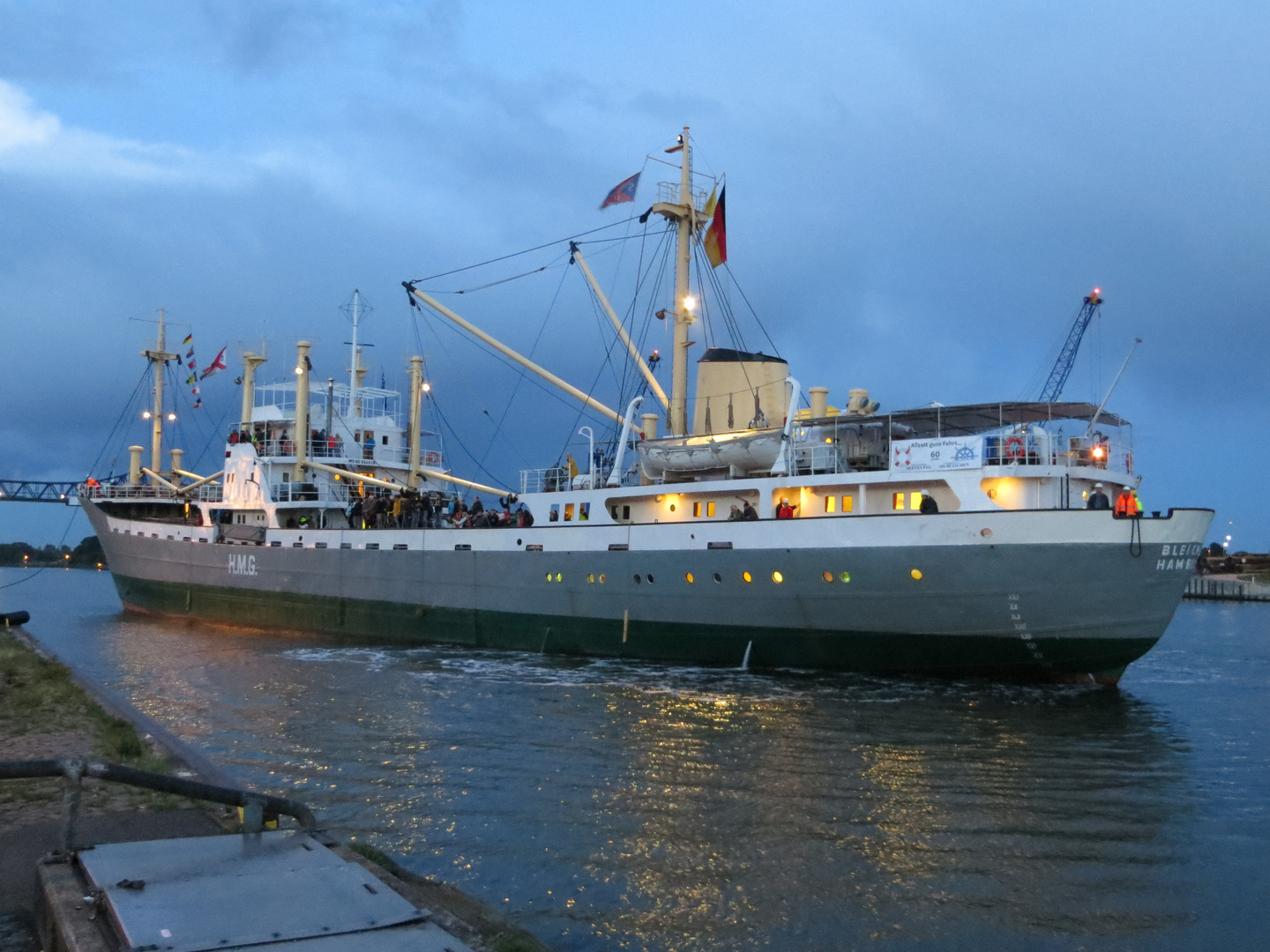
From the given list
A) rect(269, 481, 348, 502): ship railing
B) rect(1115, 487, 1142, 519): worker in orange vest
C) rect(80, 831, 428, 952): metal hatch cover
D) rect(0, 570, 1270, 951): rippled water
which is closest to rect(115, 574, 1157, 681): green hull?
rect(0, 570, 1270, 951): rippled water

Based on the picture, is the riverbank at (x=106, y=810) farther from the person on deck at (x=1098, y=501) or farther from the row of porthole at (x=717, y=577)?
the person on deck at (x=1098, y=501)

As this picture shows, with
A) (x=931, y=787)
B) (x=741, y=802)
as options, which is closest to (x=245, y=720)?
(x=741, y=802)

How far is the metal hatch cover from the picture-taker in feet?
16.0

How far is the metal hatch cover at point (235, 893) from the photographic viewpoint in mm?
4867

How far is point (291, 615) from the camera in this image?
114 ft

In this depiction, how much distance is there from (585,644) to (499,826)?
1523 cm

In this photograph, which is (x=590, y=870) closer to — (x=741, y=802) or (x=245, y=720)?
(x=741, y=802)

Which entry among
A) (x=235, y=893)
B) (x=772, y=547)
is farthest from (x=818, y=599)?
(x=235, y=893)

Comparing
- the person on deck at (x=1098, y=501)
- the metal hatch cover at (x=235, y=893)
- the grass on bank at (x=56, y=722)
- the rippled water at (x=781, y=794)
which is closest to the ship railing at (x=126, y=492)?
the rippled water at (x=781, y=794)

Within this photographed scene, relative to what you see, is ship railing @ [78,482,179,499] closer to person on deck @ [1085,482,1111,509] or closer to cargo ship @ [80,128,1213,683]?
cargo ship @ [80,128,1213,683]

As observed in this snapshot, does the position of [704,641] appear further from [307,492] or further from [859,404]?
[307,492]

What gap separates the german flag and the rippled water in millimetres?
11792

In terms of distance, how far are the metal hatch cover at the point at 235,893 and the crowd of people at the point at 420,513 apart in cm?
2313

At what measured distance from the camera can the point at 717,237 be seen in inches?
1105
